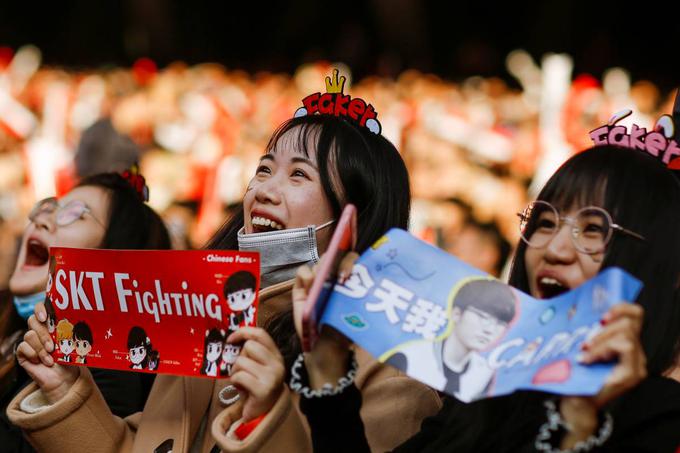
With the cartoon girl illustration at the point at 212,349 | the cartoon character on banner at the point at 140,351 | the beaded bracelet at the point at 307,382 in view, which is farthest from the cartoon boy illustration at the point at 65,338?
the beaded bracelet at the point at 307,382

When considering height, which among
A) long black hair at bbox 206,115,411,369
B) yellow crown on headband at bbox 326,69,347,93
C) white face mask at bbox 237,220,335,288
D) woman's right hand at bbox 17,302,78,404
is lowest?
woman's right hand at bbox 17,302,78,404

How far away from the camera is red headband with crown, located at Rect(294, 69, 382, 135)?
8.54 ft

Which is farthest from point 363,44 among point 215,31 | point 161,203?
point 161,203

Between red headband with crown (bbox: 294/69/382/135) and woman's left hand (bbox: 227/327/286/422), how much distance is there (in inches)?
34.4

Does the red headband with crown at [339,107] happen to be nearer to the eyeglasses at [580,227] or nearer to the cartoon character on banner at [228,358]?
the eyeglasses at [580,227]

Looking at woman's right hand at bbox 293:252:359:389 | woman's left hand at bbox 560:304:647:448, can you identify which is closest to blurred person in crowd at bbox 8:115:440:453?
woman's right hand at bbox 293:252:359:389

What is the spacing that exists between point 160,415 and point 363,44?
24.4 feet

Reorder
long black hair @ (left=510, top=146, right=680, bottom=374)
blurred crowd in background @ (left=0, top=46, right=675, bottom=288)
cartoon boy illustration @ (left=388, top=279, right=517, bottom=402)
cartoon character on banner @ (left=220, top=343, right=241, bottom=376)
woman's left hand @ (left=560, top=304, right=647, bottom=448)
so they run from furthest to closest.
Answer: blurred crowd in background @ (left=0, top=46, right=675, bottom=288) < cartoon character on banner @ (left=220, top=343, right=241, bottom=376) < long black hair @ (left=510, top=146, right=680, bottom=374) < cartoon boy illustration @ (left=388, top=279, right=517, bottom=402) < woman's left hand @ (left=560, top=304, right=647, bottom=448)

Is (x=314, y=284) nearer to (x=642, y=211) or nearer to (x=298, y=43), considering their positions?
(x=642, y=211)

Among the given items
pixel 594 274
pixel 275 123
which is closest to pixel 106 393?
pixel 594 274

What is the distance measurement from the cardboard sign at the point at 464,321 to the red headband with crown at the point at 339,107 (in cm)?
78

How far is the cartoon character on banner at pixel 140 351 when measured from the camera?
2.13 metres

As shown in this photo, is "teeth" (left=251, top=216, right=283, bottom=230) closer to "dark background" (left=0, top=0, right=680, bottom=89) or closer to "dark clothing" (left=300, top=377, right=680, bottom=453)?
"dark clothing" (left=300, top=377, right=680, bottom=453)

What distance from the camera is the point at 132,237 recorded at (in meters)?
3.04
